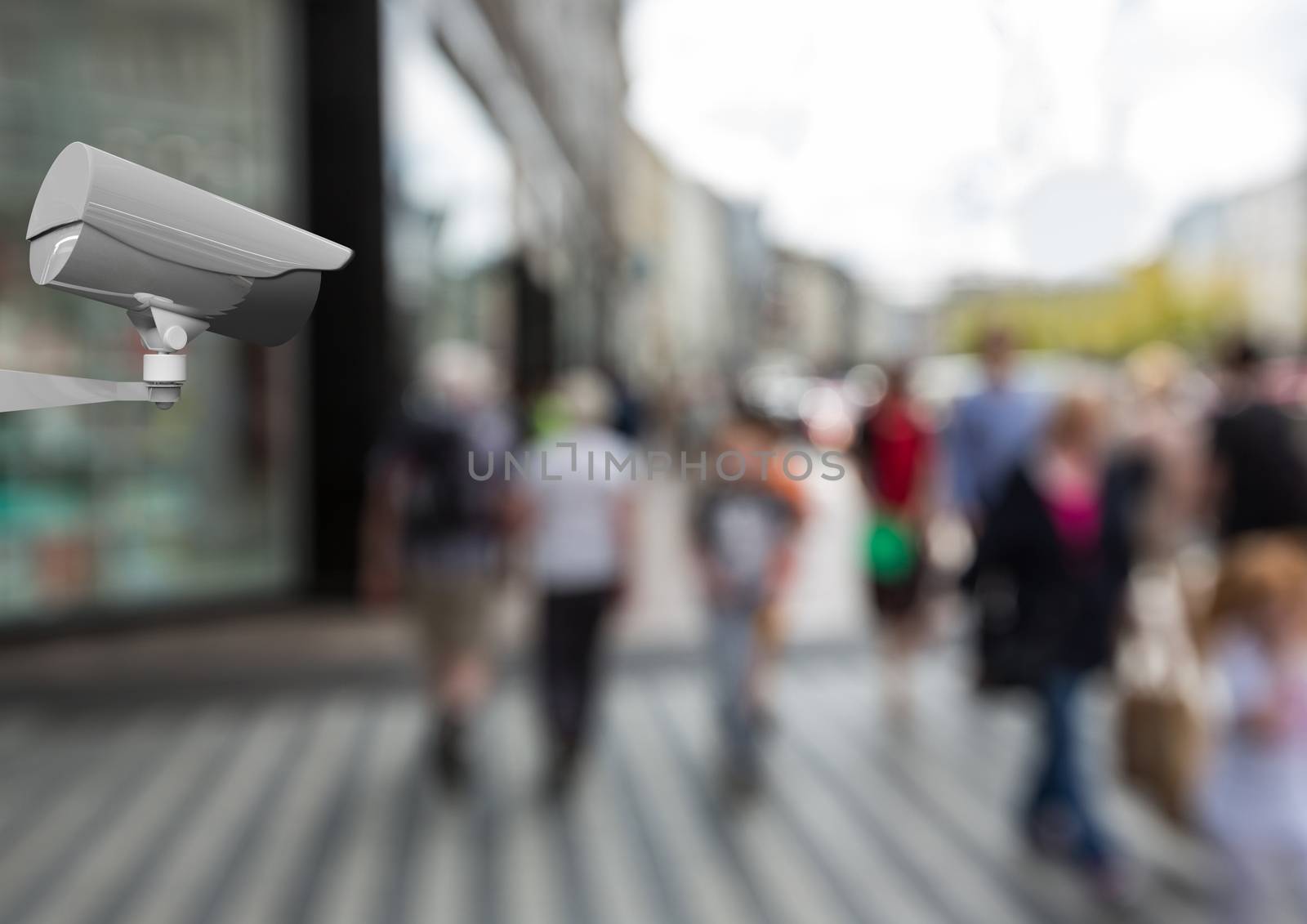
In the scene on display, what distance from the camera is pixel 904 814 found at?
16.0ft

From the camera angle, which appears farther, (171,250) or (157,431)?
(157,431)

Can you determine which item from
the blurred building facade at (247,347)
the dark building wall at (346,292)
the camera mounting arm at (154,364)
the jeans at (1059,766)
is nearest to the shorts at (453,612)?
the blurred building facade at (247,347)

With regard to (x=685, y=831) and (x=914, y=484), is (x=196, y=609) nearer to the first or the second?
(x=685, y=831)

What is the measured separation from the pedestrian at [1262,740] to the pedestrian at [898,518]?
2.54 metres

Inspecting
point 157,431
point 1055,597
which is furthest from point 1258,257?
point 157,431

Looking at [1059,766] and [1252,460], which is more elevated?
[1252,460]

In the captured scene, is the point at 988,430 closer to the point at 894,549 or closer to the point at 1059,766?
the point at 894,549

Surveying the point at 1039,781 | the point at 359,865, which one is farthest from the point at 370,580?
the point at 1039,781

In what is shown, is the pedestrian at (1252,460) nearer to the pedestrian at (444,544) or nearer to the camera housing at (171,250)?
the pedestrian at (444,544)

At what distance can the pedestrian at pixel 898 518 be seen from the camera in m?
5.75

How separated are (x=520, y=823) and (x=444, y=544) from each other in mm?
1361

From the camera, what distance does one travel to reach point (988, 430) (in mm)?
5008

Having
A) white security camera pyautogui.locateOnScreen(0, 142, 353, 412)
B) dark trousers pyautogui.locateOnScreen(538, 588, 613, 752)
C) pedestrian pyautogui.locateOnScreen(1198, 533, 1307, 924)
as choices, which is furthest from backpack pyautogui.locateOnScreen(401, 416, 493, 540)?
white security camera pyautogui.locateOnScreen(0, 142, 353, 412)

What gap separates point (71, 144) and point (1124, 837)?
5.04 meters
